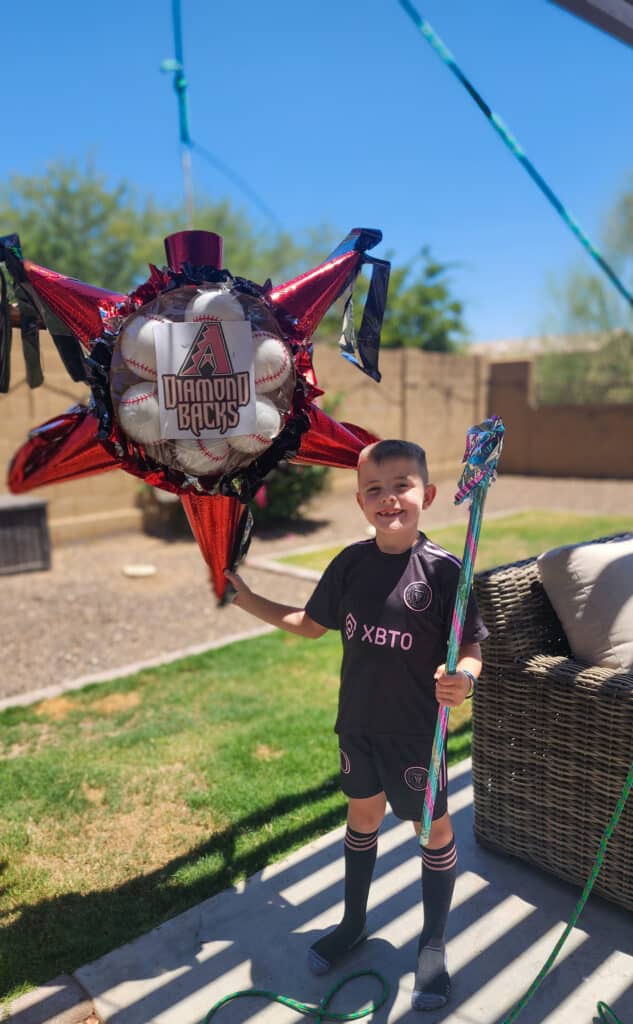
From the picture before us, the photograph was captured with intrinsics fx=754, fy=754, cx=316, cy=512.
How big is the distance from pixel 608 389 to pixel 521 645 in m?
18.8

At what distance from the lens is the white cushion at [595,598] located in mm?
2127

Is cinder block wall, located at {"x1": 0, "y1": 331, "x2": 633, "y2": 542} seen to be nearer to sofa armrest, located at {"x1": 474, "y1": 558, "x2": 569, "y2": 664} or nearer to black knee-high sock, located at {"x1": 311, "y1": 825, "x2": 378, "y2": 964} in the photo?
sofa armrest, located at {"x1": 474, "y1": 558, "x2": 569, "y2": 664}

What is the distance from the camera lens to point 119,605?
576 centimetres

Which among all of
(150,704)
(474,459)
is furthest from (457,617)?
(150,704)

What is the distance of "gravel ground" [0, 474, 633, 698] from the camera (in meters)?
4.60

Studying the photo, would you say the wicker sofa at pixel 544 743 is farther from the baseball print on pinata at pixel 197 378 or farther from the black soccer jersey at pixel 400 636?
the baseball print on pinata at pixel 197 378

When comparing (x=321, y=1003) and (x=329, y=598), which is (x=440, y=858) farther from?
(x=329, y=598)

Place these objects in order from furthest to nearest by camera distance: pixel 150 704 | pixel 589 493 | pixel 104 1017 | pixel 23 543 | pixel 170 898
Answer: pixel 589 493 → pixel 23 543 → pixel 150 704 → pixel 170 898 → pixel 104 1017

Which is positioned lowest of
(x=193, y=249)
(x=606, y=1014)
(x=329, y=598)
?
(x=606, y=1014)

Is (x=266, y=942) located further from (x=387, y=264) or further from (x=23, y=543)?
(x=23, y=543)

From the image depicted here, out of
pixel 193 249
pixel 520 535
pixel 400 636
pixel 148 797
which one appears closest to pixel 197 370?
pixel 193 249

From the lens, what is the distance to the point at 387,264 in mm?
1862

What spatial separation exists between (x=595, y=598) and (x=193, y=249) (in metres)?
1.45

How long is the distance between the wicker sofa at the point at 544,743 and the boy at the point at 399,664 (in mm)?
465
